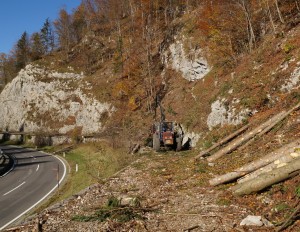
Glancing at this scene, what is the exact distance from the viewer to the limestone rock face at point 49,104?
5045cm

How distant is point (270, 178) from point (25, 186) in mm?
20633

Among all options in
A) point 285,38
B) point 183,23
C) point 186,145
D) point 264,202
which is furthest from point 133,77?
point 264,202

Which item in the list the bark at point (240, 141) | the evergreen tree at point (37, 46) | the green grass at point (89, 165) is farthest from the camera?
the evergreen tree at point (37, 46)

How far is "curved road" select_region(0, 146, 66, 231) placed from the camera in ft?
56.3

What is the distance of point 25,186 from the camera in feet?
76.7

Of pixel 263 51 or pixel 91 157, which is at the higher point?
pixel 263 51

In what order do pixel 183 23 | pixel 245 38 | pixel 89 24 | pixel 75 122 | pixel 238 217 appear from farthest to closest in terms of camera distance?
1. pixel 89 24
2. pixel 75 122
3. pixel 183 23
4. pixel 245 38
5. pixel 238 217

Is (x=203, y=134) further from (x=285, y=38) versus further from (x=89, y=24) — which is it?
(x=89, y=24)

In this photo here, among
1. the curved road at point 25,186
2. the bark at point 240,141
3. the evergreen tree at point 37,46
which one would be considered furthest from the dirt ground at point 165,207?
the evergreen tree at point 37,46

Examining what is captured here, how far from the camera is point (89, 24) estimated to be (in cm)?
7512

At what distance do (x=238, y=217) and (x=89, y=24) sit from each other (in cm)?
7458

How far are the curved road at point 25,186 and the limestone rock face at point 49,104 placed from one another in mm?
15102

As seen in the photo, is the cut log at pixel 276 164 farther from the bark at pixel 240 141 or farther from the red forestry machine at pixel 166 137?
the red forestry machine at pixel 166 137

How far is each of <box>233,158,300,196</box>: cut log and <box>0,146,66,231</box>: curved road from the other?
11.8 m
